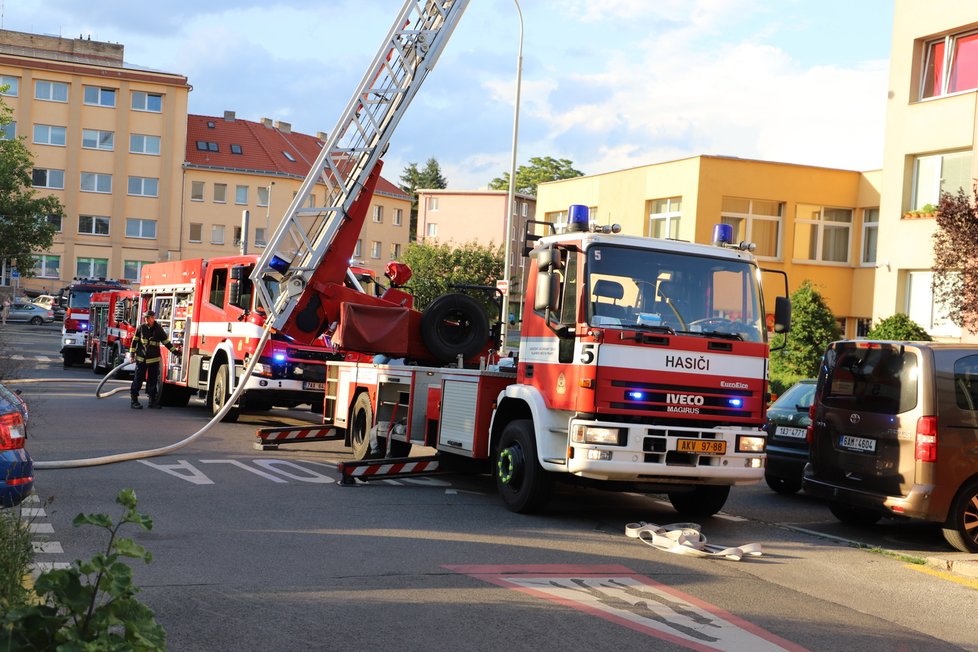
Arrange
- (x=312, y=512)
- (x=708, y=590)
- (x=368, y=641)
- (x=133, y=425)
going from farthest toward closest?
(x=133, y=425) < (x=312, y=512) < (x=708, y=590) < (x=368, y=641)

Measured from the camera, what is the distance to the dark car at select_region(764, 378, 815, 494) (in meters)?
12.6

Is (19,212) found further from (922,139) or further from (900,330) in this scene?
(900,330)

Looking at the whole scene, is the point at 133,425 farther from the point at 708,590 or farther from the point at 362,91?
the point at 708,590

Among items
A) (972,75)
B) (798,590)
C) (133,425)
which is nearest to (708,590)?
(798,590)

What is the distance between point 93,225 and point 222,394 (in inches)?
2283

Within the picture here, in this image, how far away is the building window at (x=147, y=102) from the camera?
7181 cm

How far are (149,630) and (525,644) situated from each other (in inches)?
103

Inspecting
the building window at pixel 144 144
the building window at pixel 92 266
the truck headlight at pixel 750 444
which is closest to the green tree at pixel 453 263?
the building window at pixel 144 144

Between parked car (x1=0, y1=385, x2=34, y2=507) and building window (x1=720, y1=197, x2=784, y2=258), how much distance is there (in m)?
26.6

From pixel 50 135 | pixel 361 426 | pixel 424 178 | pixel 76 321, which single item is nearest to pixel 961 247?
pixel 361 426

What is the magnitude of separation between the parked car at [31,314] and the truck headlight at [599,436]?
59.3 metres

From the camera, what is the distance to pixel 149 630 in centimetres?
374

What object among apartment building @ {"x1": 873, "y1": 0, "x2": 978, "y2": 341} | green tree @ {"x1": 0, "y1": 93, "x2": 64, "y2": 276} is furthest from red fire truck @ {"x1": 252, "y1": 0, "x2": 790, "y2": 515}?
green tree @ {"x1": 0, "y1": 93, "x2": 64, "y2": 276}

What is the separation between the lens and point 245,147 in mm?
77688
